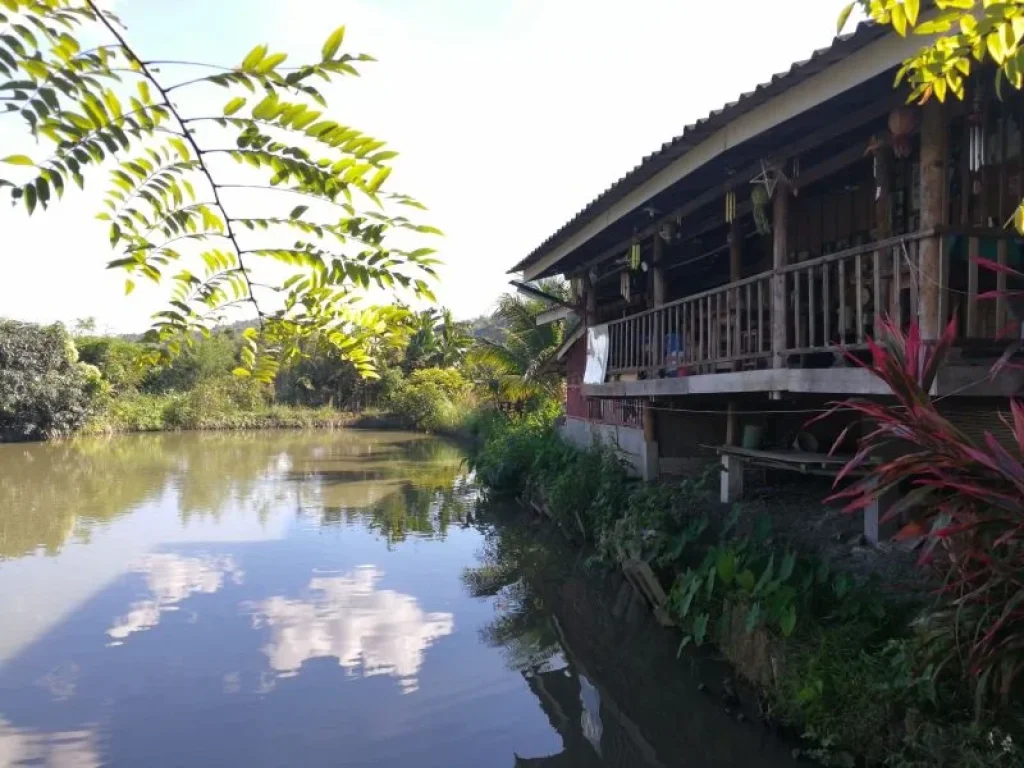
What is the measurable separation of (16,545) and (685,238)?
1005cm

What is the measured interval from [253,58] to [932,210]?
13.4 feet

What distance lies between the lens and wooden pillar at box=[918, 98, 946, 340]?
13.9 ft

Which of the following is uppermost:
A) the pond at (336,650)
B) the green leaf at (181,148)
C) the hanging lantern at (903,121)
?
the hanging lantern at (903,121)

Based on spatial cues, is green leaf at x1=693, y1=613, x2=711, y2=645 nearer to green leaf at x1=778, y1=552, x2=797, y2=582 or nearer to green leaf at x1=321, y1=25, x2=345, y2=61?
green leaf at x1=778, y1=552, x2=797, y2=582

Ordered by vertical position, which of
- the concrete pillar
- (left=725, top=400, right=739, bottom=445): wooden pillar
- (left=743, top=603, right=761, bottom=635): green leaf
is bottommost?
(left=743, top=603, right=761, bottom=635): green leaf

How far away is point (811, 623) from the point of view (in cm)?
459

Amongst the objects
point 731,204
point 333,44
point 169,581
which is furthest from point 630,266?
point 333,44

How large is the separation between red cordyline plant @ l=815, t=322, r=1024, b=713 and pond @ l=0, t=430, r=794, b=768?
1.51m

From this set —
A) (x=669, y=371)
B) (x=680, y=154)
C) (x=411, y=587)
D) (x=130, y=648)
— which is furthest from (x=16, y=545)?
(x=680, y=154)

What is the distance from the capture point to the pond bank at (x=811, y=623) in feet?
11.6

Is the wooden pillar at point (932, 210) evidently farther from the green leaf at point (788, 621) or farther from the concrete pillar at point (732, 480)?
the concrete pillar at point (732, 480)

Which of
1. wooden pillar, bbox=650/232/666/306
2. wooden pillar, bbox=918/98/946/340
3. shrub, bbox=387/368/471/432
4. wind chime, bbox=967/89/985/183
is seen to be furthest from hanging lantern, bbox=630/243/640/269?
shrub, bbox=387/368/471/432

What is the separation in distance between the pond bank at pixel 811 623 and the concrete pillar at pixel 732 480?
0.17 meters

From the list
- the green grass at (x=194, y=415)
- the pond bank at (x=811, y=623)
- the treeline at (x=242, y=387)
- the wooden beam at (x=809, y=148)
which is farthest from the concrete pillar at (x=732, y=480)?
the green grass at (x=194, y=415)
